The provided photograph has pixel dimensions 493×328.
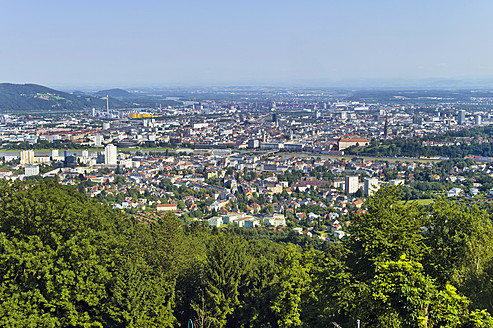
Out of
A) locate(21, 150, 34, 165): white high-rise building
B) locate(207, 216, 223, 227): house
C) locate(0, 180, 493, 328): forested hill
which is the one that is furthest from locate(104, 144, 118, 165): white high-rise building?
locate(0, 180, 493, 328): forested hill

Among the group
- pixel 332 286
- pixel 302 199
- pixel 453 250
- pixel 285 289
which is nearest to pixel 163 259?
pixel 285 289

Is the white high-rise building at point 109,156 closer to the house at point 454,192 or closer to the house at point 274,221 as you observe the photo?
the house at point 274,221

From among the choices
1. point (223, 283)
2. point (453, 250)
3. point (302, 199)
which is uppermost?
point (453, 250)

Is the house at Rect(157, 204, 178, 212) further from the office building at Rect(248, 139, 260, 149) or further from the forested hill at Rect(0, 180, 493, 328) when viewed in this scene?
the office building at Rect(248, 139, 260, 149)

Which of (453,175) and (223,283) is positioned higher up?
(223,283)

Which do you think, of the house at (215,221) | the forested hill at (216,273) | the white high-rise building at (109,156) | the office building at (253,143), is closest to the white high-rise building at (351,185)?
the house at (215,221)

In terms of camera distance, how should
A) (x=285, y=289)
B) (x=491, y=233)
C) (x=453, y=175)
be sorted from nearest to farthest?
(x=491, y=233) → (x=285, y=289) → (x=453, y=175)

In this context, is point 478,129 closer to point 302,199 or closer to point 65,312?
point 302,199
